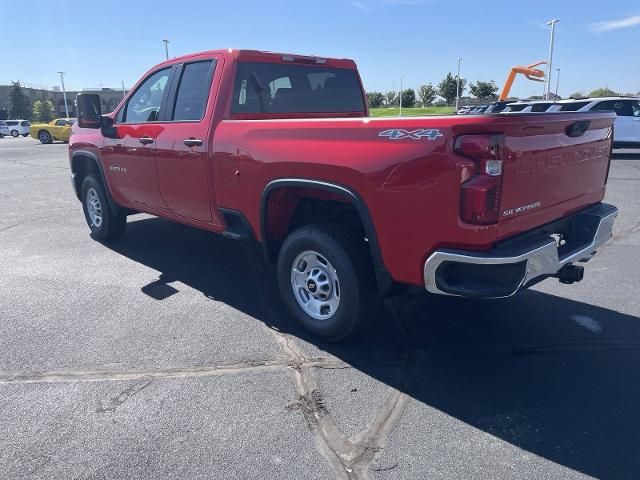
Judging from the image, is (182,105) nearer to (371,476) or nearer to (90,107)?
(90,107)

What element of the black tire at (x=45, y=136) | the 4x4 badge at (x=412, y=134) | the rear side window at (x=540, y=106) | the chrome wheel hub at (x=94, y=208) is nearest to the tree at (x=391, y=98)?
the black tire at (x=45, y=136)

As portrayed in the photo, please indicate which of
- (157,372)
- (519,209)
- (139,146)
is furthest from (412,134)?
(139,146)

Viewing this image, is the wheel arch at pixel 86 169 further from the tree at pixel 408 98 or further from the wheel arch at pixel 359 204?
the tree at pixel 408 98

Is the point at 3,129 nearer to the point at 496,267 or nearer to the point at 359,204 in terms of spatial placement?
the point at 359,204

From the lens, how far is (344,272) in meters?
3.46

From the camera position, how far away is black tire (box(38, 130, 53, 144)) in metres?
30.4

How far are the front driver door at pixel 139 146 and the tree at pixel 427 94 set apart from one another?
51758 mm

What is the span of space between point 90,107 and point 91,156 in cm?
76

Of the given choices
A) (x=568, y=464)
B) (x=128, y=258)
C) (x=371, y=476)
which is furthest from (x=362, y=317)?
(x=128, y=258)

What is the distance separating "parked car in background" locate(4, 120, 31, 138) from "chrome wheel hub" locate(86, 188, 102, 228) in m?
44.4

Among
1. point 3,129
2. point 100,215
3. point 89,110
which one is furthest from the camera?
point 3,129

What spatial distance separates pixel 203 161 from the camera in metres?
4.34

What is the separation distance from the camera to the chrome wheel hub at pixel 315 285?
369 cm

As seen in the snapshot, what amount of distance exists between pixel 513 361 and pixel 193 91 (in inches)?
137
